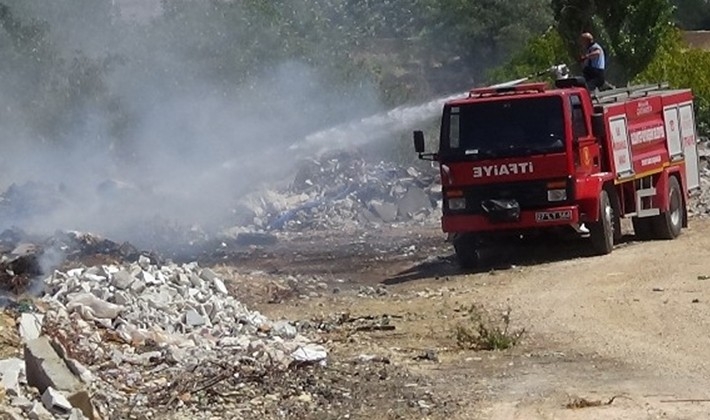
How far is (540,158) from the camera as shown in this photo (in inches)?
687

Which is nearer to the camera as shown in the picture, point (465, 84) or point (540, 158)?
point (540, 158)

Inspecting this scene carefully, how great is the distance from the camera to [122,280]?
13242 mm

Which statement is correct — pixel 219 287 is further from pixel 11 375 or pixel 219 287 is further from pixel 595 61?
pixel 595 61

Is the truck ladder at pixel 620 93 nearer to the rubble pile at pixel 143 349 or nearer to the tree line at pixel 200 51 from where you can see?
the rubble pile at pixel 143 349

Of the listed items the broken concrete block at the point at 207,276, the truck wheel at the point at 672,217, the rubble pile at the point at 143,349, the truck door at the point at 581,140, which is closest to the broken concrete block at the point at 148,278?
the rubble pile at the point at 143,349

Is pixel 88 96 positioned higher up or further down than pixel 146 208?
higher up

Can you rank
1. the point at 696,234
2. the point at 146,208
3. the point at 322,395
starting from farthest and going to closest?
the point at 146,208 → the point at 696,234 → the point at 322,395

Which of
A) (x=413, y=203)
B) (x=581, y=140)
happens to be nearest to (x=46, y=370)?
(x=581, y=140)

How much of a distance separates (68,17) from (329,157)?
9.44 metres

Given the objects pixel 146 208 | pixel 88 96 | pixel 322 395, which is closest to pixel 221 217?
pixel 146 208

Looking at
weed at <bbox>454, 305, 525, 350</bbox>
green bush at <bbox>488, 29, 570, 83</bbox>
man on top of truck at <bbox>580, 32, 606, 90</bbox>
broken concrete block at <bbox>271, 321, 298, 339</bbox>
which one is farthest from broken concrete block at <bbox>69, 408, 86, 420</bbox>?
green bush at <bbox>488, 29, 570, 83</bbox>

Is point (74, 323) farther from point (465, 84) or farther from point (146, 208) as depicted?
point (465, 84)

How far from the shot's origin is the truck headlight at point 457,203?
58.3ft

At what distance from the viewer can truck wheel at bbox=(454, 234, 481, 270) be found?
18266 mm
